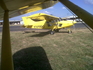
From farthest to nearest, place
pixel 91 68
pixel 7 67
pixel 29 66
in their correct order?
pixel 29 66, pixel 91 68, pixel 7 67

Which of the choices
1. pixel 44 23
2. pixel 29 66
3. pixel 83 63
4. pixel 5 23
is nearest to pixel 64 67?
pixel 83 63

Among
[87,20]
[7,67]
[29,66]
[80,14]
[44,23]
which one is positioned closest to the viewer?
[87,20]

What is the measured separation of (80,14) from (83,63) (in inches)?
119

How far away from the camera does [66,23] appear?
599 inches

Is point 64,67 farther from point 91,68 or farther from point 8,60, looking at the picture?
point 8,60

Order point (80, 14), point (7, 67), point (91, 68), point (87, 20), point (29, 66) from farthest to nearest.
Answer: point (29, 66)
point (91, 68)
point (7, 67)
point (80, 14)
point (87, 20)

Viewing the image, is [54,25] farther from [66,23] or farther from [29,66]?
[29,66]

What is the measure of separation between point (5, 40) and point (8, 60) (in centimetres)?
44

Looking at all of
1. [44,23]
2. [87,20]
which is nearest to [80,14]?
[87,20]

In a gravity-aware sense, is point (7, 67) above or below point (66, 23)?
below

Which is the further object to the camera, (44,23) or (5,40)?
(44,23)

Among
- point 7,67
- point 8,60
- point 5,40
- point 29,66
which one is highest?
point 5,40

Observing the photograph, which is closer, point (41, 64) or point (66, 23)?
point (41, 64)

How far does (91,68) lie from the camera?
141 inches
